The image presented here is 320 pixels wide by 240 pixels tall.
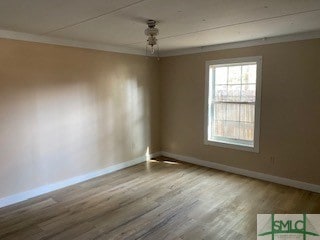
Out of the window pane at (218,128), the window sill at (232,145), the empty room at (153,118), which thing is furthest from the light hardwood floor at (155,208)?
the window pane at (218,128)

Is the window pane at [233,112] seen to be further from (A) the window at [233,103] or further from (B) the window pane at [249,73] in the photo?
(B) the window pane at [249,73]

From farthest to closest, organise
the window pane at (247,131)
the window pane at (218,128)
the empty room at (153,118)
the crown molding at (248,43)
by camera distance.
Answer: the window pane at (218,128)
the window pane at (247,131)
the crown molding at (248,43)
the empty room at (153,118)

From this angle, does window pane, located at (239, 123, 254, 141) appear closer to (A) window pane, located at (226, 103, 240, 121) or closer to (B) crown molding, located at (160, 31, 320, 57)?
(A) window pane, located at (226, 103, 240, 121)

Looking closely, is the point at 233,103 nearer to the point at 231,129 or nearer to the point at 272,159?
the point at 231,129

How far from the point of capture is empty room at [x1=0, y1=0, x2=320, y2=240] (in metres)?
2.68

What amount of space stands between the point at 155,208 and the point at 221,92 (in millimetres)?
2496

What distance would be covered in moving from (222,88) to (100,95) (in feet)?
7.28

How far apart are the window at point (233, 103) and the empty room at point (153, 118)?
2 cm

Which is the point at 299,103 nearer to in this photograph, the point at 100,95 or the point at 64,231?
the point at 100,95

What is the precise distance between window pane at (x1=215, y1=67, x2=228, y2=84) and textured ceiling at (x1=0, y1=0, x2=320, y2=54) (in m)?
0.82

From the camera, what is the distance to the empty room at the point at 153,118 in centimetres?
268

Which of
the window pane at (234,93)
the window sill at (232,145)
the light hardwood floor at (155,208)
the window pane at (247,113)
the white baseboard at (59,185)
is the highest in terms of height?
the window pane at (234,93)

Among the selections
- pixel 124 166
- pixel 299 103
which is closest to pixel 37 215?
pixel 124 166
